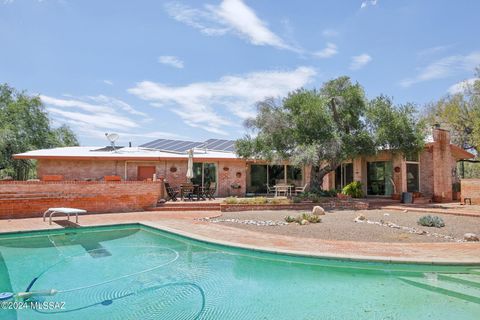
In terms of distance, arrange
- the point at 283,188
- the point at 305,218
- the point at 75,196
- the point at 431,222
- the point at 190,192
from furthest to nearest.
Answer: the point at 283,188 → the point at 190,192 → the point at 75,196 → the point at 305,218 → the point at 431,222

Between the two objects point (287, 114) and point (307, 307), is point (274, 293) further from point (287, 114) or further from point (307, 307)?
point (287, 114)

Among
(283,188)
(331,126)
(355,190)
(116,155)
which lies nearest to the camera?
(331,126)

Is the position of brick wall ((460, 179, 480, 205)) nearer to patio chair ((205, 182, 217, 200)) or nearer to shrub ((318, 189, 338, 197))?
shrub ((318, 189, 338, 197))

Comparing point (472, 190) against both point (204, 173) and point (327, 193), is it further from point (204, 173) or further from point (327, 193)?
point (204, 173)

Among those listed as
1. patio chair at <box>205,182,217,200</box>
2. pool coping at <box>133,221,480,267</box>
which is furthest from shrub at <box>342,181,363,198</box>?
pool coping at <box>133,221,480,267</box>

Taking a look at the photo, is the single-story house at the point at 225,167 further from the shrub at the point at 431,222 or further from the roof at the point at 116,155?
the shrub at the point at 431,222

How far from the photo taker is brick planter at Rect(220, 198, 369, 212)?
14008 millimetres

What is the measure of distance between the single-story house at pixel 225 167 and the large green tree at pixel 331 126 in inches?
69.9

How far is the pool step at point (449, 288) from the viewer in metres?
4.80

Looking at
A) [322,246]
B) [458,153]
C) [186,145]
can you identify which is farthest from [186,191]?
[458,153]

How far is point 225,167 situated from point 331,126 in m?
6.85

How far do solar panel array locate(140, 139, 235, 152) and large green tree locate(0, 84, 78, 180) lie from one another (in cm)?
1163

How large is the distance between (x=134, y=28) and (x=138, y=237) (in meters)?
8.70

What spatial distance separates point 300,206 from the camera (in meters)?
14.8
